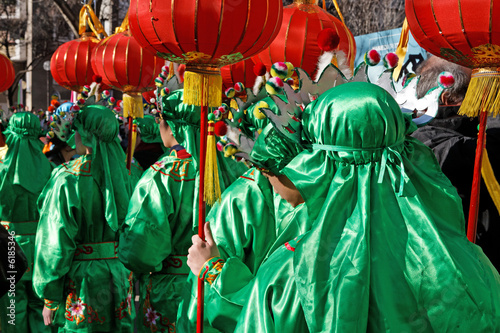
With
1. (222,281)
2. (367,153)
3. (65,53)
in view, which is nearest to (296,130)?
(367,153)

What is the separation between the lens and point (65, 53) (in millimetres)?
7008

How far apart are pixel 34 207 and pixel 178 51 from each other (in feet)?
11.7

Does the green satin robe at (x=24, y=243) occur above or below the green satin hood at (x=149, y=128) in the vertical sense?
below

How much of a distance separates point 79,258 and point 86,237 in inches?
6.7

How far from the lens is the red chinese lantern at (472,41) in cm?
241

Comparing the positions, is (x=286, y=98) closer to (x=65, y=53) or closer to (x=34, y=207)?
(x=34, y=207)

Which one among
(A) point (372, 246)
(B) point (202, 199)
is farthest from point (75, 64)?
(A) point (372, 246)

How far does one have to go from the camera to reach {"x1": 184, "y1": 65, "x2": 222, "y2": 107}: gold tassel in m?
2.91

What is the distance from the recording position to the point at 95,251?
4418 mm

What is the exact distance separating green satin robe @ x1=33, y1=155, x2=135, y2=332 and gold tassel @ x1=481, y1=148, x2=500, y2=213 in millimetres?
Result: 2834

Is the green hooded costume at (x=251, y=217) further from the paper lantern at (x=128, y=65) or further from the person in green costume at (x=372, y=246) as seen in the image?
the paper lantern at (x=128, y=65)

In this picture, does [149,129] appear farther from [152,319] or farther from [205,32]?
[205,32]

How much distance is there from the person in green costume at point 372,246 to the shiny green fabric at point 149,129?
191 inches

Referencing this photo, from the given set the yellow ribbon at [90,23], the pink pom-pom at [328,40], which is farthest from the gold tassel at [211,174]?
the yellow ribbon at [90,23]
